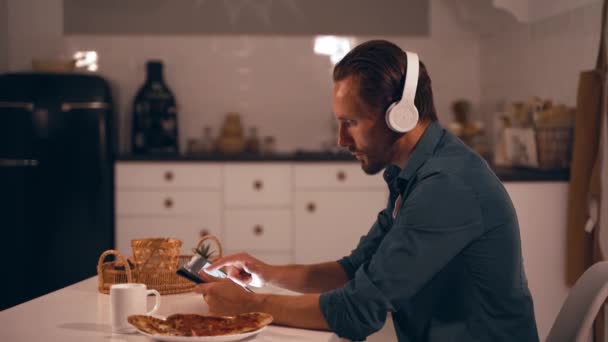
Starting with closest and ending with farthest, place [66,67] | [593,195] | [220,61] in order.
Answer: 1. [593,195]
2. [66,67]
3. [220,61]

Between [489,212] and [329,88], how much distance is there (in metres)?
3.50

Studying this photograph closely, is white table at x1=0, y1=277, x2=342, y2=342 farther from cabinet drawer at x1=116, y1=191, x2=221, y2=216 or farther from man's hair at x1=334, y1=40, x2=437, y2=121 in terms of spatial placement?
cabinet drawer at x1=116, y1=191, x2=221, y2=216

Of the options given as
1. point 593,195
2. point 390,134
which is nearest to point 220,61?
point 593,195

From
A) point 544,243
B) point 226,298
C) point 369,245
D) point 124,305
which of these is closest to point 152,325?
point 124,305

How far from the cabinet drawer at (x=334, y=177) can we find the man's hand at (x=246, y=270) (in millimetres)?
2510

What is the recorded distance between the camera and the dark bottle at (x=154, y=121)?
14.9ft

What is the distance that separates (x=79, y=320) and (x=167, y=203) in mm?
2886

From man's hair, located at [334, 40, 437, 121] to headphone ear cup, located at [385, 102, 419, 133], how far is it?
0.10ft

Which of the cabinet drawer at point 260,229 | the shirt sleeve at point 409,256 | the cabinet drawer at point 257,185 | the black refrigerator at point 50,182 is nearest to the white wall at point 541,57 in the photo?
the cabinet drawer at point 257,185

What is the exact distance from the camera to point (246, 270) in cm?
175

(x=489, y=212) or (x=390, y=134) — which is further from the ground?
(x=390, y=134)

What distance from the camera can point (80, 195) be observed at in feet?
13.9

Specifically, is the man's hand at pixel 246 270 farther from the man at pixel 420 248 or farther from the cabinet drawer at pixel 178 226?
the cabinet drawer at pixel 178 226

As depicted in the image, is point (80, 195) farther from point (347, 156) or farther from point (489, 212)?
point (489, 212)
